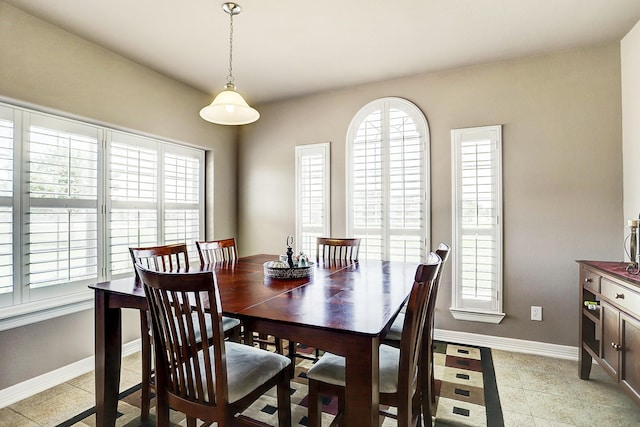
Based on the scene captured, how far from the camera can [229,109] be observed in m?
2.18

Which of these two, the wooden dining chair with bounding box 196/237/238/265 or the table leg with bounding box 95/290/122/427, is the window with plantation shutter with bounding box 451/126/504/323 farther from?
the table leg with bounding box 95/290/122/427

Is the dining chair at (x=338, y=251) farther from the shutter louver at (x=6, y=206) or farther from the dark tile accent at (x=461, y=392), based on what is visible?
the shutter louver at (x=6, y=206)

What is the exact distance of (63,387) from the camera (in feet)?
8.03

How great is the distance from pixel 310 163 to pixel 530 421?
9.57ft

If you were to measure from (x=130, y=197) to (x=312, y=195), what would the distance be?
1.80 m

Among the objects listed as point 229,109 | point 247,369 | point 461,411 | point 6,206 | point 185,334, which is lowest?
point 461,411

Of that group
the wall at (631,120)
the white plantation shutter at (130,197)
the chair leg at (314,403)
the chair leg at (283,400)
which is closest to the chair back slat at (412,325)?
the chair leg at (314,403)

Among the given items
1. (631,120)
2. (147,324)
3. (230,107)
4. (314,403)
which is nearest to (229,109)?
(230,107)

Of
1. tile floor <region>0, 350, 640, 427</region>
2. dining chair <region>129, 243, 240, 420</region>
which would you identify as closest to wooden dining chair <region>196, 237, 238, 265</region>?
dining chair <region>129, 243, 240, 420</region>

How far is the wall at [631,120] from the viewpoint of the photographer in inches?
96.9

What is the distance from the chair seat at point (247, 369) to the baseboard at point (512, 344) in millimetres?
2189

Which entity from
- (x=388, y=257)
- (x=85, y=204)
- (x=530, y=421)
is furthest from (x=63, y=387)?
(x=530, y=421)

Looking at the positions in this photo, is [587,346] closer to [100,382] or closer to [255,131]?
[100,382]

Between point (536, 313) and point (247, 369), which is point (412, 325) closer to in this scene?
point (247, 369)
